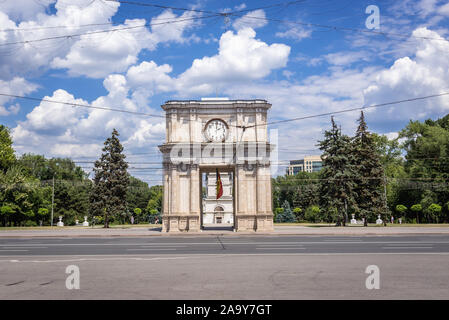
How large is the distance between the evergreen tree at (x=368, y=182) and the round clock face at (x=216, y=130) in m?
19.4

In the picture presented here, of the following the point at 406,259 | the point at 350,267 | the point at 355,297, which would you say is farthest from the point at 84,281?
the point at 406,259

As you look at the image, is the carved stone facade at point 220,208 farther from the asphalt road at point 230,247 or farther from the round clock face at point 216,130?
the asphalt road at point 230,247

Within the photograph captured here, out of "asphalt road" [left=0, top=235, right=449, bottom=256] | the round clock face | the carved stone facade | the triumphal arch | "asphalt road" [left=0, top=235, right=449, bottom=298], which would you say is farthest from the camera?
the carved stone facade

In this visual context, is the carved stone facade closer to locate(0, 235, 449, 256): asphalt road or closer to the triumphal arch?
the triumphal arch

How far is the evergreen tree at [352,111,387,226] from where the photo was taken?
144 ft

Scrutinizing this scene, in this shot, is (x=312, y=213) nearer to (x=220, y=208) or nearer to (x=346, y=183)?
(x=220, y=208)

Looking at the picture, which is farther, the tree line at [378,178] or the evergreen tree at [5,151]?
the evergreen tree at [5,151]

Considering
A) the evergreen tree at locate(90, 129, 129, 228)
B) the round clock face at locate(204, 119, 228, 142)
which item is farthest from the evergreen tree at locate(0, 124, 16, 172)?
the round clock face at locate(204, 119, 228, 142)

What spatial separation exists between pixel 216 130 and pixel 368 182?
73.1 ft

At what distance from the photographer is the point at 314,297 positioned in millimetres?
7891

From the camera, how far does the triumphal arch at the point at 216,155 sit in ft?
108

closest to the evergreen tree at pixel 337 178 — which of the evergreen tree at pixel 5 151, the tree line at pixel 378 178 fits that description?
the tree line at pixel 378 178

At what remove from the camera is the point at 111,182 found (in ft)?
156
